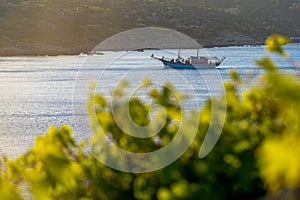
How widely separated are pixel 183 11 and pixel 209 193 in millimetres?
123951

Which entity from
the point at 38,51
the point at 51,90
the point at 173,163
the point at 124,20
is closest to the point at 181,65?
the point at 51,90

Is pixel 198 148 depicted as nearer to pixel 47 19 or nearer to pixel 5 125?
pixel 5 125

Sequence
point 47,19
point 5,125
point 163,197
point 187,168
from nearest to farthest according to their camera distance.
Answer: point 163,197, point 187,168, point 5,125, point 47,19

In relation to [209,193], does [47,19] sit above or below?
above

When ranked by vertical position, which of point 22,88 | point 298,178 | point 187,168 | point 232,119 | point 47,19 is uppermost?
point 47,19

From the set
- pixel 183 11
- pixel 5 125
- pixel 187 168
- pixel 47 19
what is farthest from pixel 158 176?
pixel 183 11

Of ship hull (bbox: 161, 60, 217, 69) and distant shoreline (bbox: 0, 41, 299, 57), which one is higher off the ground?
distant shoreline (bbox: 0, 41, 299, 57)

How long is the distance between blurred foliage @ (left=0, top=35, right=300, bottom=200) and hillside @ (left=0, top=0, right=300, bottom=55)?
3408 inches

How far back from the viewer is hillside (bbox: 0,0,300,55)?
9444 cm

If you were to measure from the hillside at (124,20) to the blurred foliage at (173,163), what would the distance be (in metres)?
86.6

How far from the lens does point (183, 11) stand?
12519 cm

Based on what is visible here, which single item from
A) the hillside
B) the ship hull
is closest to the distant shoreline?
the hillside

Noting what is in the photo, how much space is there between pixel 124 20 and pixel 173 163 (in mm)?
105820

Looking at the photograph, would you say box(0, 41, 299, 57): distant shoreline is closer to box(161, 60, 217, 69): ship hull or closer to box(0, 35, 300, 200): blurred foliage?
box(161, 60, 217, 69): ship hull
